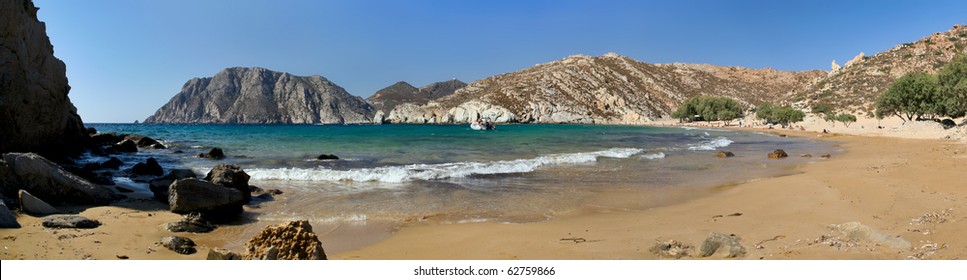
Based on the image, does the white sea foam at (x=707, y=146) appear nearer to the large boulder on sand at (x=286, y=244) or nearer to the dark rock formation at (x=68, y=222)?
the large boulder on sand at (x=286, y=244)

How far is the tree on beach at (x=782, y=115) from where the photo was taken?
276 ft

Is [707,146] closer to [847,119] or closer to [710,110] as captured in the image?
[847,119]

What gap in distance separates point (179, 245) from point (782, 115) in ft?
333

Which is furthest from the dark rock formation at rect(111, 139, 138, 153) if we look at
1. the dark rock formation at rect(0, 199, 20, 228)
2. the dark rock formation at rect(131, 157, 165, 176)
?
the dark rock formation at rect(0, 199, 20, 228)

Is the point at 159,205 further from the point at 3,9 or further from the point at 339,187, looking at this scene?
the point at 3,9

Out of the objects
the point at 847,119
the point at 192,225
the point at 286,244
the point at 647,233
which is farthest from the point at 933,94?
the point at 192,225

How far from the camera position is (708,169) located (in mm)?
18219

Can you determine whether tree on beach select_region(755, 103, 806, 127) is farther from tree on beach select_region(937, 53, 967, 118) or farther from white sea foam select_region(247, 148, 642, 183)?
white sea foam select_region(247, 148, 642, 183)

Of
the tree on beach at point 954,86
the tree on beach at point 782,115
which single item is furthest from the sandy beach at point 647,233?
the tree on beach at point 782,115

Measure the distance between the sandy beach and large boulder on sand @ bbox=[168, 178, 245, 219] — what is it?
1.06 ft

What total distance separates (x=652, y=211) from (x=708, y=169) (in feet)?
33.7

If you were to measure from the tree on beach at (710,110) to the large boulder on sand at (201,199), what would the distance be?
12542cm

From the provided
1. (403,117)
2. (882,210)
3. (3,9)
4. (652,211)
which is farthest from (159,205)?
(403,117)

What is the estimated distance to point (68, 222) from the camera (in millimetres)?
7012
